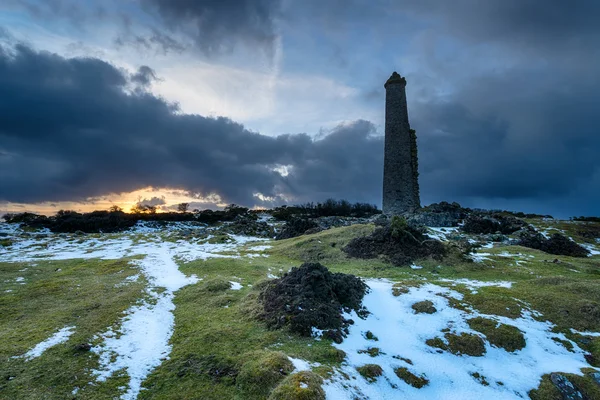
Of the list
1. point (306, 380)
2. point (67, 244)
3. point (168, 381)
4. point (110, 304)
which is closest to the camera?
point (306, 380)

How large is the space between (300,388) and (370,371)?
234cm

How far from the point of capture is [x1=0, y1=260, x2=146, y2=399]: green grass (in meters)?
7.05

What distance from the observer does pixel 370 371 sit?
316 inches

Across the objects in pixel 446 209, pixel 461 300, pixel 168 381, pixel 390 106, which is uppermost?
pixel 390 106

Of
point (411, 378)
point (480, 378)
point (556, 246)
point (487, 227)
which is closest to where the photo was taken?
point (411, 378)

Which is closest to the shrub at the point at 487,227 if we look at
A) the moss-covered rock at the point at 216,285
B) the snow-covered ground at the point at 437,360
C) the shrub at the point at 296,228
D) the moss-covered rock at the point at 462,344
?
the shrub at the point at 296,228

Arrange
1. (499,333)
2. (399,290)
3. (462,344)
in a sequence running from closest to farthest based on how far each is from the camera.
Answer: (462,344) < (499,333) < (399,290)

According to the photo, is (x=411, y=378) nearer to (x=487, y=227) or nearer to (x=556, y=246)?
(x=556, y=246)

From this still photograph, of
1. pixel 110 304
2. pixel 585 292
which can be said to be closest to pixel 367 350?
pixel 110 304

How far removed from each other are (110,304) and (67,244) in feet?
99.8

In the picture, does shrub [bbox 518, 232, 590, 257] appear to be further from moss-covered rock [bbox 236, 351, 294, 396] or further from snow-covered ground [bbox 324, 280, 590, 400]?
moss-covered rock [bbox 236, 351, 294, 396]

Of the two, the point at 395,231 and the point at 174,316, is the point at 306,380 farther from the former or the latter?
the point at 395,231

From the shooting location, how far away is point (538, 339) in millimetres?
10148

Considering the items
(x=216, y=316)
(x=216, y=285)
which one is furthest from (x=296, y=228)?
(x=216, y=316)
